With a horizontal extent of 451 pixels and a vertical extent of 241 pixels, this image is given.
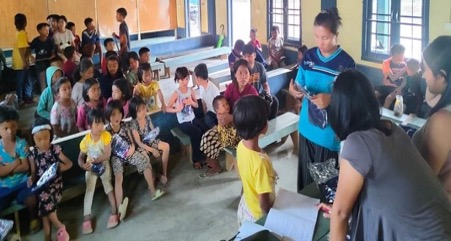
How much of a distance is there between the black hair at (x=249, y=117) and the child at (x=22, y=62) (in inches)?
214

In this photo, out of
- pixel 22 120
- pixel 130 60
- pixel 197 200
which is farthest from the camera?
pixel 22 120

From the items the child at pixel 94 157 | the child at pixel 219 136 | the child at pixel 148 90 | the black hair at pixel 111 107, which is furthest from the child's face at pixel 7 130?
the child at pixel 219 136

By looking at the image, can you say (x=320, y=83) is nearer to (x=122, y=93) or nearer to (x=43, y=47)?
(x=122, y=93)

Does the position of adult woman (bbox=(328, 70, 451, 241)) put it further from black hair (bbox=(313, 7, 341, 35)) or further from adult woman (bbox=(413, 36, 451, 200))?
black hair (bbox=(313, 7, 341, 35))

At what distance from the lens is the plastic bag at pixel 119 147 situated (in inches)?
166

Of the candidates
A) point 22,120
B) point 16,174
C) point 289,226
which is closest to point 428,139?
point 289,226

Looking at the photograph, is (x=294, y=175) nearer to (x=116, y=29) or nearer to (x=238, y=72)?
(x=238, y=72)

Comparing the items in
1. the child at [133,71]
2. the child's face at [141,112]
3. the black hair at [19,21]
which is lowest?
the child's face at [141,112]

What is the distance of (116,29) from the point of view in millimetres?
11328

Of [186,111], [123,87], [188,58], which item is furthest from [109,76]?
[188,58]

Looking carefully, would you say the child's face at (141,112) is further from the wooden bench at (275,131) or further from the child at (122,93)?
the wooden bench at (275,131)

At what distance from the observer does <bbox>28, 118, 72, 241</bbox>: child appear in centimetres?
375

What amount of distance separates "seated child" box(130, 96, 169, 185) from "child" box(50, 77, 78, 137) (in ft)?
2.26

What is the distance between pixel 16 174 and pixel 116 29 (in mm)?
8019
